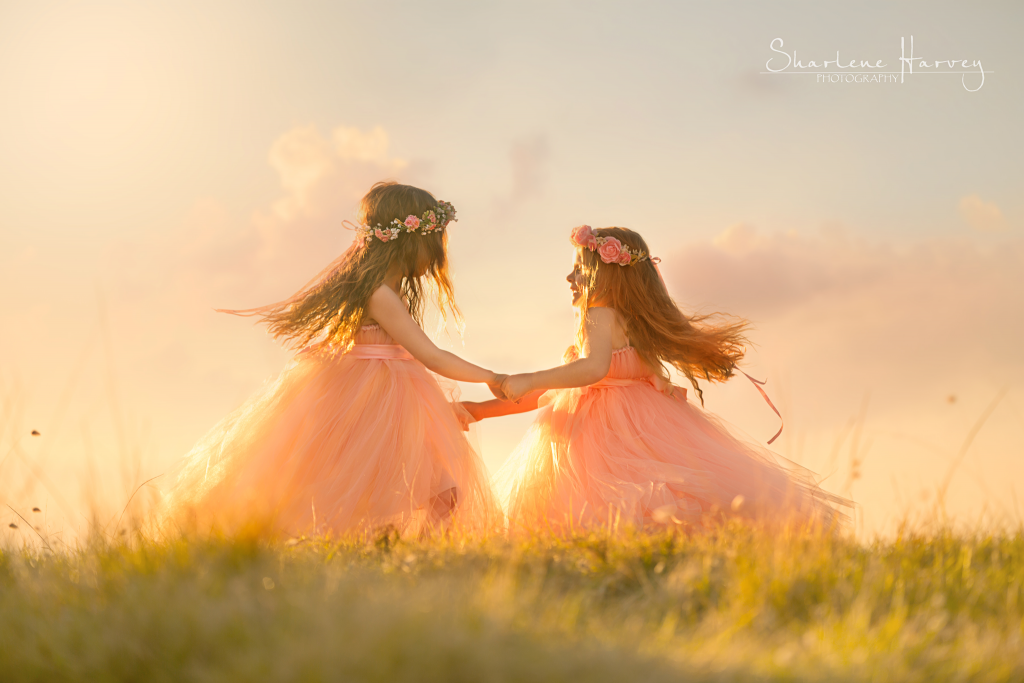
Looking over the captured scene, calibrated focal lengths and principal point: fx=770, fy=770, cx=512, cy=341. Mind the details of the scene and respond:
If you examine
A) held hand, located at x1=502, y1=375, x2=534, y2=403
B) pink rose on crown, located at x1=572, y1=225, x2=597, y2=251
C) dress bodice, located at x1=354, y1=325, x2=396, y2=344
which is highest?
pink rose on crown, located at x1=572, y1=225, x2=597, y2=251

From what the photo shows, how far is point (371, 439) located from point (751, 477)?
261cm

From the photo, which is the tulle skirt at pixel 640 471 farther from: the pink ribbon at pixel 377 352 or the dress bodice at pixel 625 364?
the pink ribbon at pixel 377 352

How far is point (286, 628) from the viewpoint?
2393 millimetres

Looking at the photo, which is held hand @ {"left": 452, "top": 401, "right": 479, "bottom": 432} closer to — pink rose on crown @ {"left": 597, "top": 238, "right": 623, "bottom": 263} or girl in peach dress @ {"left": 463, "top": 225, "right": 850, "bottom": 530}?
girl in peach dress @ {"left": 463, "top": 225, "right": 850, "bottom": 530}

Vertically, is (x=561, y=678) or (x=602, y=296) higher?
(x=602, y=296)

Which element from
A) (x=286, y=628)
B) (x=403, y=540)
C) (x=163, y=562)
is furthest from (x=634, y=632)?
(x=403, y=540)

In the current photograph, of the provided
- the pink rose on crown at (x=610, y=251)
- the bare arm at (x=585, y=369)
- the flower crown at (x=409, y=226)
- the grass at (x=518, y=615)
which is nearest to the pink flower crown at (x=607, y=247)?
the pink rose on crown at (x=610, y=251)

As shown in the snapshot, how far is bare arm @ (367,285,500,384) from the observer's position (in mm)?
5480

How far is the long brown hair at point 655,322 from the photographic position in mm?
5840

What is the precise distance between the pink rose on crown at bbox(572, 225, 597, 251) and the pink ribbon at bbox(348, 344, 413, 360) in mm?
1593

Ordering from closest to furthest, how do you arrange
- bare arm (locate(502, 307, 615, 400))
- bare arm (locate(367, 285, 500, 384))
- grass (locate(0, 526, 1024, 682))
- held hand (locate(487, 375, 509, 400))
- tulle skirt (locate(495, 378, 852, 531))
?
grass (locate(0, 526, 1024, 682)), tulle skirt (locate(495, 378, 852, 531)), bare arm (locate(367, 285, 500, 384)), bare arm (locate(502, 307, 615, 400)), held hand (locate(487, 375, 509, 400))

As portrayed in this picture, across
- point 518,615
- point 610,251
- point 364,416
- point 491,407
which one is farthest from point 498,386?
point 518,615

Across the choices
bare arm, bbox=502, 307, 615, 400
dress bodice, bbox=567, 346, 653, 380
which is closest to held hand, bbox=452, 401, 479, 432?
bare arm, bbox=502, 307, 615, 400

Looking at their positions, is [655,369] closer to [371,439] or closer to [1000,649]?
[371,439]
